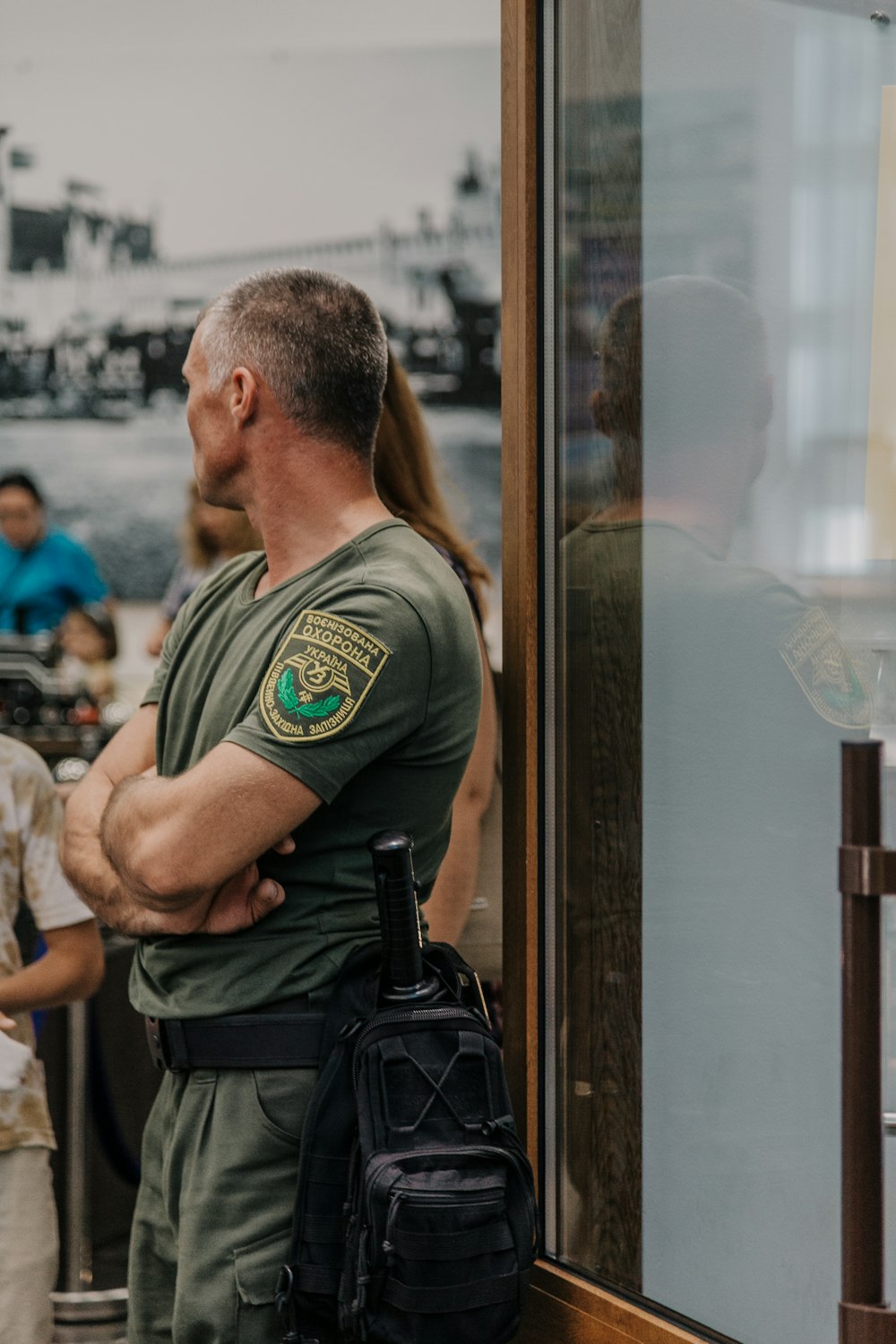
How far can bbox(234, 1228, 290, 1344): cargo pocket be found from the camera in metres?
1.35

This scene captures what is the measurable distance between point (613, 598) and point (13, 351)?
5.59 metres

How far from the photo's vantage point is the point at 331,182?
6.43 meters

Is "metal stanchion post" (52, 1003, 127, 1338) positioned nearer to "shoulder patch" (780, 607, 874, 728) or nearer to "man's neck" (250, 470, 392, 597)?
"man's neck" (250, 470, 392, 597)

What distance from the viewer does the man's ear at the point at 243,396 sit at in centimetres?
146

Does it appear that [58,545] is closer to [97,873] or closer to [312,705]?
[97,873]

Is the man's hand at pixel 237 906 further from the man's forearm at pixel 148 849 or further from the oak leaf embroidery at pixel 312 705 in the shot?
the oak leaf embroidery at pixel 312 705

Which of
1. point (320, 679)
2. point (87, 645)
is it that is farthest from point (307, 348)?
point (87, 645)

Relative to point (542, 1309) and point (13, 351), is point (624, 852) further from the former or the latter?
point (13, 351)

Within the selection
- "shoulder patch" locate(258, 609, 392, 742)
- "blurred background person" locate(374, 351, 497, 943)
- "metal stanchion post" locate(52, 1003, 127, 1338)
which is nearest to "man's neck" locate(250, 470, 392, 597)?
"shoulder patch" locate(258, 609, 392, 742)

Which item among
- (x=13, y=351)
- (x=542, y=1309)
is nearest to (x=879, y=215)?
(x=542, y=1309)

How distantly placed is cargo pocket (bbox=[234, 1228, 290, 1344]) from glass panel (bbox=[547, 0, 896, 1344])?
14.1 inches

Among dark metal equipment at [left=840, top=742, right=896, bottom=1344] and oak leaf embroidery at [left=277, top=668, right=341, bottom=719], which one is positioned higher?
oak leaf embroidery at [left=277, top=668, right=341, bottom=719]

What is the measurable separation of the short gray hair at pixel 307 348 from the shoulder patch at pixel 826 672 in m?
0.49

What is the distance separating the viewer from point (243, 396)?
4.81 feet
